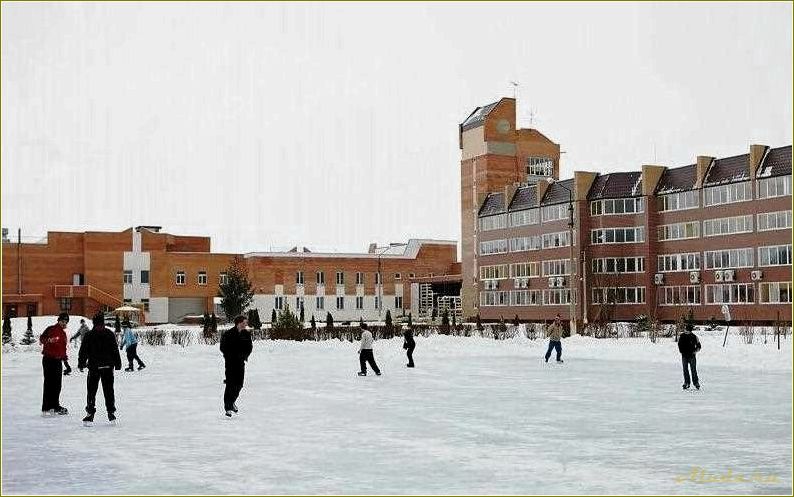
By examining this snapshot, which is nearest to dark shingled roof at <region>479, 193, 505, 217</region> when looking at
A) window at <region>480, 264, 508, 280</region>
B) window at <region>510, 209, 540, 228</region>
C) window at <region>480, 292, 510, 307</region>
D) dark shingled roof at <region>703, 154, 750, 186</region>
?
window at <region>510, 209, 540, 228</region>

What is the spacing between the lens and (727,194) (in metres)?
67.4

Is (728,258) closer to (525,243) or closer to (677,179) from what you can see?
(677,179)

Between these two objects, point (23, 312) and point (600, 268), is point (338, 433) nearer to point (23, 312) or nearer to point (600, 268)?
point (600, 268)

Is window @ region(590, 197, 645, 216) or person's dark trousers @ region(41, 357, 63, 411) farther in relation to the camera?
window @ region(590, 197, 645, 216)

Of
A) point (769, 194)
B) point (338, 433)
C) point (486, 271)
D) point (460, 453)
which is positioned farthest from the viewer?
point (486, 271)

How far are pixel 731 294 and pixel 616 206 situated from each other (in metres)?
13.6

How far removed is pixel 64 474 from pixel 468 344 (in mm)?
32565

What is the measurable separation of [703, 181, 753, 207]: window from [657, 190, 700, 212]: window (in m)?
1.05

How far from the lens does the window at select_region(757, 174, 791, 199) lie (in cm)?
6262

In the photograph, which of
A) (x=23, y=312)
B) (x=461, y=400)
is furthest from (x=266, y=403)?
(x=23, y=312)

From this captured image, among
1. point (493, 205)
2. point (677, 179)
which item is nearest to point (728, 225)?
point (677, 179)

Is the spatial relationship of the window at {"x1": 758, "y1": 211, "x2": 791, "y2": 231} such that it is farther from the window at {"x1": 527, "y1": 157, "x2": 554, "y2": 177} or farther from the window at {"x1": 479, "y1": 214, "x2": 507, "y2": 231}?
the window at {"x1": 527, "y1": 157, "x2": 554, "y2": 177}

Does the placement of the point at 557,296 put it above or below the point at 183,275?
below

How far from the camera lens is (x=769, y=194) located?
210 ft
